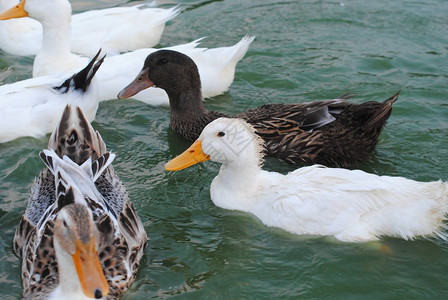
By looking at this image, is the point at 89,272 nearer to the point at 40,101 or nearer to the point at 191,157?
the point at 191,157

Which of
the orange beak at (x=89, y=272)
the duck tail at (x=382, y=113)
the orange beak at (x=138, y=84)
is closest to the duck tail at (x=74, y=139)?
the orange beak at (x=89, y=272)

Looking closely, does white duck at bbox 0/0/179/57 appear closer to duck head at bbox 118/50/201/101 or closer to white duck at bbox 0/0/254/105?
white duck at bbox 0/0/254/105

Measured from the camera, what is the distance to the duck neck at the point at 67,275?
382 cm

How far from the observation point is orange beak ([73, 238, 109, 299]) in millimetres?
3740

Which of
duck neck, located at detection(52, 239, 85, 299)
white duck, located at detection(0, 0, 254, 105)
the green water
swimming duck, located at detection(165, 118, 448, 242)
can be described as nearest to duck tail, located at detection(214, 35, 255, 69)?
white duck, located at detection(0, 0, 254, 105)

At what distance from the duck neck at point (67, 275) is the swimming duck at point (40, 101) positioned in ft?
8.47

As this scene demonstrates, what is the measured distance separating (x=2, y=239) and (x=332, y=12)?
611cm

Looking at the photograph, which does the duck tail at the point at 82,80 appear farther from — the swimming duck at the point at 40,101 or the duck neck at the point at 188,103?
the duck neck at the point at 188,103

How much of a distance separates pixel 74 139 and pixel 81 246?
4.34 feet

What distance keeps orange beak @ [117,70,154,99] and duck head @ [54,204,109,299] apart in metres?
2.75

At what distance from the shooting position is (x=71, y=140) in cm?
484

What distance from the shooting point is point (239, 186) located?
16.6 ft

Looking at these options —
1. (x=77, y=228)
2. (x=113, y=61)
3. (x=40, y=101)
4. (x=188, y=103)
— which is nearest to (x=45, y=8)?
(x=113, y=61)

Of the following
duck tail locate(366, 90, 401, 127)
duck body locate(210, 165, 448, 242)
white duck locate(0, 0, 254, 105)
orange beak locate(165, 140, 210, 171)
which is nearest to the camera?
duck body locate(210, 165, 448, 242)
